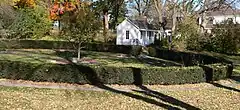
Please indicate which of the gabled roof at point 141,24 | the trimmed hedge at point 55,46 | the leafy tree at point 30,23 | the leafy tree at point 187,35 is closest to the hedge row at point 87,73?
the trimmed hedge at point 55,46

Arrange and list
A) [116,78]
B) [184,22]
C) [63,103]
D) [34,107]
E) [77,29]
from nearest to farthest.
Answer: [34,107] → [63,103] → [116,78] → [77,29] → [184,22]

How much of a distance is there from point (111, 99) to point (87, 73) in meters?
2.98

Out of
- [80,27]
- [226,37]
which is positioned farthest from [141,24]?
[80,27]

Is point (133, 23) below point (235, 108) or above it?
above

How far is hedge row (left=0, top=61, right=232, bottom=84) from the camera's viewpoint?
15.1 m

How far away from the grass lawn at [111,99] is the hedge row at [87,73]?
1257 mm

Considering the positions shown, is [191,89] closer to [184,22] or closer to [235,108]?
[235,108]

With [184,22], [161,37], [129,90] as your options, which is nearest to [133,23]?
[161,37]

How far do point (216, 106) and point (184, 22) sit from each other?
29224 mm

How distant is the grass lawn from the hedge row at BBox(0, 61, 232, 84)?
4.12 feet

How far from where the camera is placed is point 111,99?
12.6 meters

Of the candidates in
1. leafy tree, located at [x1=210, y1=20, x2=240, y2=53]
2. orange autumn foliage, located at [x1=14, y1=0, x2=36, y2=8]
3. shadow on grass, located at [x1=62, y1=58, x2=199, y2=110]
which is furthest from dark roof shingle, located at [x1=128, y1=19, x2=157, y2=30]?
shadow on grass, located at [x1=62, y1=58, x2=199, y2=110]

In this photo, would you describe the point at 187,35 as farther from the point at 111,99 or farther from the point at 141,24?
the point at 111,99

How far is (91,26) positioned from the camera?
28438mm
